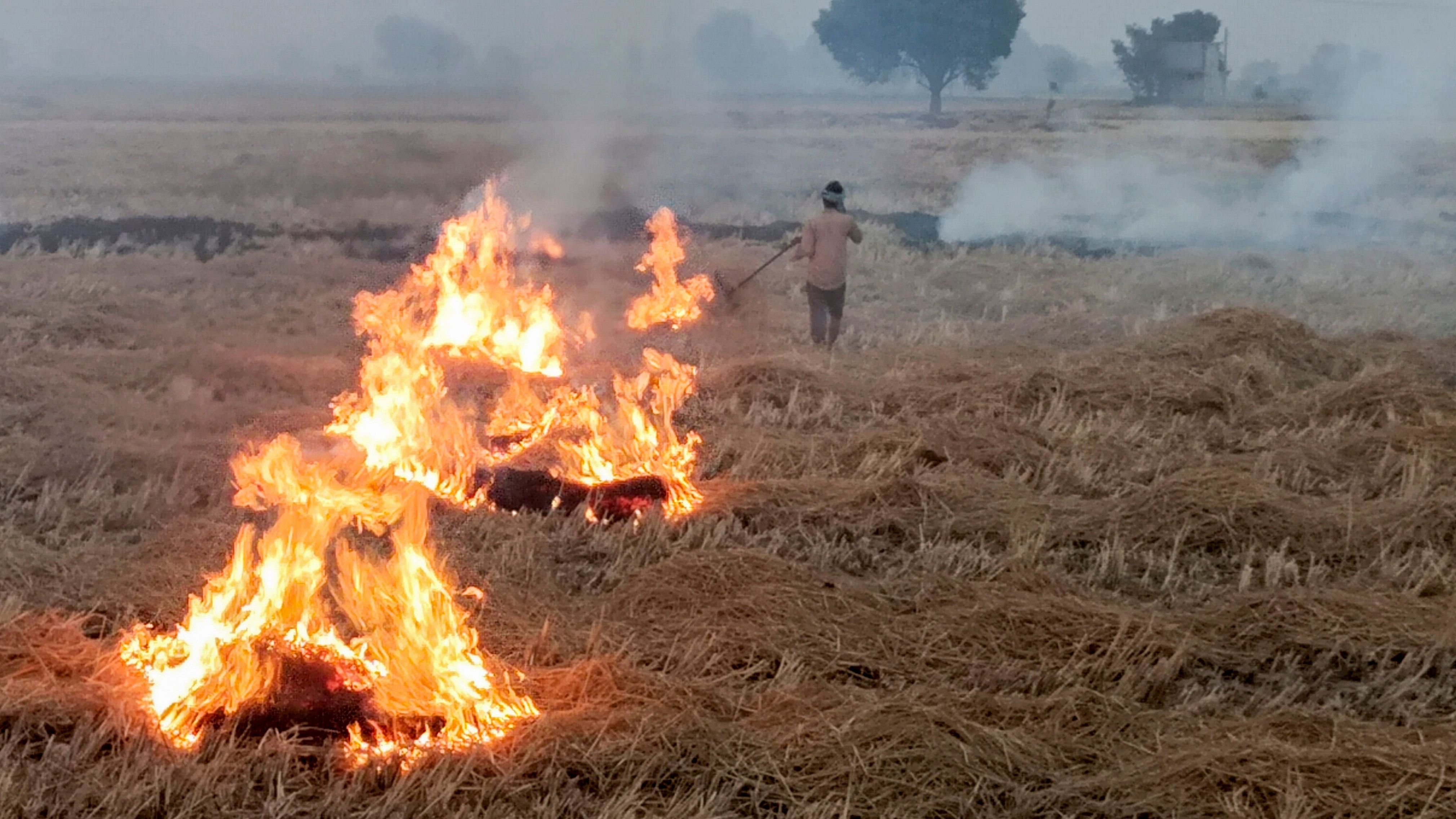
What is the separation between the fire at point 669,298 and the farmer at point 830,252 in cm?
142

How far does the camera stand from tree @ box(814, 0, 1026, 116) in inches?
1921

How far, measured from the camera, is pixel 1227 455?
7.16 m

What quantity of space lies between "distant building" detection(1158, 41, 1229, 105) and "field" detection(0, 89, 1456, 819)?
38504 millimetres

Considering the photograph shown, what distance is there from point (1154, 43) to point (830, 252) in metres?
42.8

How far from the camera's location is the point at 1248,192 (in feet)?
78.6

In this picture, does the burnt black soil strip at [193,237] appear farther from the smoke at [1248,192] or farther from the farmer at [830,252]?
the smoke at [1248,192]

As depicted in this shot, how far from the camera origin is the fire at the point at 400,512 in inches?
156

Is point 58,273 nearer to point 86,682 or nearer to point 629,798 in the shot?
point 86,682

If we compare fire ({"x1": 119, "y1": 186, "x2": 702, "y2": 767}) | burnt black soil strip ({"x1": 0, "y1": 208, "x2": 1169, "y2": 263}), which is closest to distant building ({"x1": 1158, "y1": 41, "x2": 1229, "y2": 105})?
burnt black soil strip ({"x1": 0, "y1": 208, "x2": 1169, "y2": 263})

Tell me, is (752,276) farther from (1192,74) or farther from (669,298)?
(1192,74)

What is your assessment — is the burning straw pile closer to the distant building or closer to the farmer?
the farmer

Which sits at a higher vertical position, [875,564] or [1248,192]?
[1248,192]

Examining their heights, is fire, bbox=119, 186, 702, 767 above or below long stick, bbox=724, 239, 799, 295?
below

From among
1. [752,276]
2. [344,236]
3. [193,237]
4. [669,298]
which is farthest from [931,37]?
[752,276]
